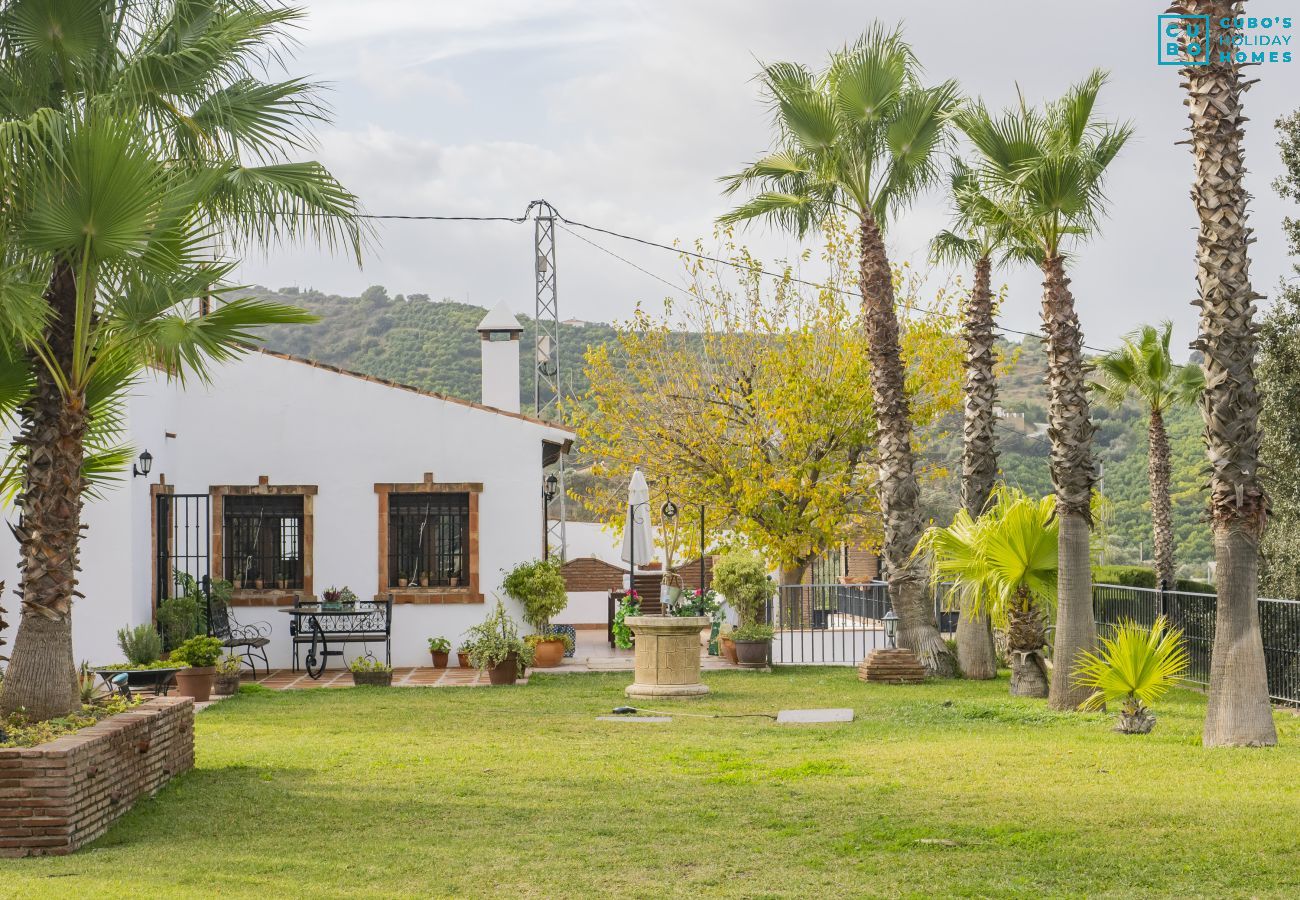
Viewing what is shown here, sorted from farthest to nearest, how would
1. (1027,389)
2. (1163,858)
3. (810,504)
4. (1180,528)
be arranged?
(1027,389)
(1180,528)
(810,504)
(1163,858)

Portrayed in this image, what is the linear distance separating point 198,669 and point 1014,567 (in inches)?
353

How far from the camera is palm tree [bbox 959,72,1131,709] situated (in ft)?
42.9

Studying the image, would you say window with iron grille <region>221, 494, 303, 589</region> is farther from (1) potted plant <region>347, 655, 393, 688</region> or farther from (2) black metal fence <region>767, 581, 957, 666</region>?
(2) black metal fence <region>767, 581, 957, 666</region>

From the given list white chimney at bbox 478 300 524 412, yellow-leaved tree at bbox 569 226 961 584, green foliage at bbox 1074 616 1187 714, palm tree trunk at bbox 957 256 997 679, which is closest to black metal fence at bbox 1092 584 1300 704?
palm tree trunk at bbox 957 256 997 679

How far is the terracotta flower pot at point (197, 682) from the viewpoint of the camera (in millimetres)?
14930

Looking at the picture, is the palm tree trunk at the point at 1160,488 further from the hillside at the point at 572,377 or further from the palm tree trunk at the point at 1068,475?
the hillside at the point at 572,377

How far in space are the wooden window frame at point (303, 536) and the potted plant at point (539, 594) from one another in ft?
8.86

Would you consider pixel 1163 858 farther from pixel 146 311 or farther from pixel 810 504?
pixel 810 504

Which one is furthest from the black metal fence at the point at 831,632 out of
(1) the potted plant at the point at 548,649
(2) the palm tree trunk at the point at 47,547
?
(2) the palm tree trunk at the point at 47,547

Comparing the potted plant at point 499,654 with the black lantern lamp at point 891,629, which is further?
the black lantern lamp at point 891,629

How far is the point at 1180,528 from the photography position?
160 feet

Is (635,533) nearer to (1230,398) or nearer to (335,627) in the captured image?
(335,627)

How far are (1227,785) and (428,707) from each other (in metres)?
8.23

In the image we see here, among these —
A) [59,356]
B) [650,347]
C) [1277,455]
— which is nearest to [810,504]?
[650,347]
